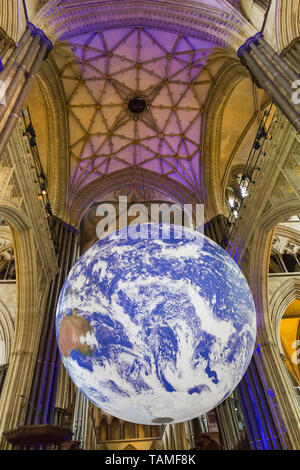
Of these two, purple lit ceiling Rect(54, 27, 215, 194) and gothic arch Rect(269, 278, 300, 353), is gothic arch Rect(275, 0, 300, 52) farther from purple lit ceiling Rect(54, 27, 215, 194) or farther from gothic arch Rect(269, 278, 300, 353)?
gothic arch Rect(269, 278, 300, 353)

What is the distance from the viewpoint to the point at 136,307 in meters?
3.29

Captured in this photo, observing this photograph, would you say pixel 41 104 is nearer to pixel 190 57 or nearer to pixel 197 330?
pixel 190 57

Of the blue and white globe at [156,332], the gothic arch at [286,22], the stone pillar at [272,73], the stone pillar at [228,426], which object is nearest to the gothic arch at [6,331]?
the stone pillar at [228,426]

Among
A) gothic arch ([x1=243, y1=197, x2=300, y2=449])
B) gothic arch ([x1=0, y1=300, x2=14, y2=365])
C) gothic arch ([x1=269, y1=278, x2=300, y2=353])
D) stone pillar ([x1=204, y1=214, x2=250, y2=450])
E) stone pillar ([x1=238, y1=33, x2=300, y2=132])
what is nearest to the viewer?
stone pillar ([x1=238, y1=33, x2=300, y2=132])

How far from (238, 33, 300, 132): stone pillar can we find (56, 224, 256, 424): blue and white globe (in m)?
3.64

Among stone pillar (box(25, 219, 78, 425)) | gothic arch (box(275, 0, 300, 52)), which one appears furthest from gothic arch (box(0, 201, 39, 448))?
gothic arch (box(275, 0, 300, 52))

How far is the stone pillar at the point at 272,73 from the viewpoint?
567 centimetres

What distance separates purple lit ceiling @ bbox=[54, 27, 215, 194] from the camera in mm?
11797

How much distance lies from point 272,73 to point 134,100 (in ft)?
27.1

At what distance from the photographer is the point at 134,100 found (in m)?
13.4

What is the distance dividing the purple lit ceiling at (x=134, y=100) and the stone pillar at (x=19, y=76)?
15.1 ft

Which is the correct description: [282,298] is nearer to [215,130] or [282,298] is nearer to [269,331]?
[269,331]

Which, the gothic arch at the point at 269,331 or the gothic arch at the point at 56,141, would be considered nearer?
the gothic arch at the point at 269,331

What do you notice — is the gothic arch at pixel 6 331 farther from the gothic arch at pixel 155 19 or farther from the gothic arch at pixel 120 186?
the gothic arch at pixel 155 19
